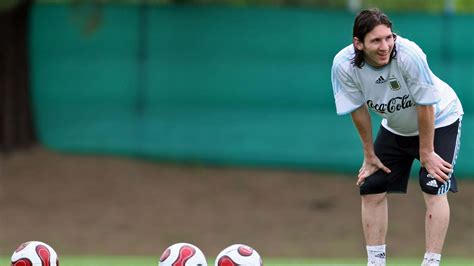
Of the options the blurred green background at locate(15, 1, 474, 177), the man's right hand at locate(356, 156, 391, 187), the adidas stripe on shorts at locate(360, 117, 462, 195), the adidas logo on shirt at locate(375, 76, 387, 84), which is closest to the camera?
the adidas logo on shirt at locate(375, 76, 387, 84)

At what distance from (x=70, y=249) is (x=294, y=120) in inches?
148

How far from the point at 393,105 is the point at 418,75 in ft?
1.28

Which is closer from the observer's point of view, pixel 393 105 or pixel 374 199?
pixel 393 105

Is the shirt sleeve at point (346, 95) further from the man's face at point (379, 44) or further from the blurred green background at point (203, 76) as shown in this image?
the blurred green background at point (203, 76)

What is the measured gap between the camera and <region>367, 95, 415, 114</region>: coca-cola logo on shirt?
28.0 ft

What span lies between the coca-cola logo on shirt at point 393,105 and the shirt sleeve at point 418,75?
0.18 m

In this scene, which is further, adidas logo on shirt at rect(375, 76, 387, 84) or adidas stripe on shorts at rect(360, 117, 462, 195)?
adidas stripe on shorts at rect(360, 117, 462, 195)

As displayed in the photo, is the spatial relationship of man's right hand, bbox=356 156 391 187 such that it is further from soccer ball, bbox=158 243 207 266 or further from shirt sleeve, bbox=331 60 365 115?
soccer ball, bbox=158 243 207 266

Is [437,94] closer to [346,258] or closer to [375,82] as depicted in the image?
[375,82]

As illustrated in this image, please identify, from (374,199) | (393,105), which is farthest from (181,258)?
(393,105)

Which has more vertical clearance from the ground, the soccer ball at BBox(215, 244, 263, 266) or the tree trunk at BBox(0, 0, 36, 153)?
the soccer ball at BBox(215, 244, 263, 266)

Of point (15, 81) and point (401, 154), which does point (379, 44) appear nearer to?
point (401, 154)

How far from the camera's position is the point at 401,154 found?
8.95 metres

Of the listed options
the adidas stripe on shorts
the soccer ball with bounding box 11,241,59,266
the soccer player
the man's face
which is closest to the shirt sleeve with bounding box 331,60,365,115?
the soccer player
